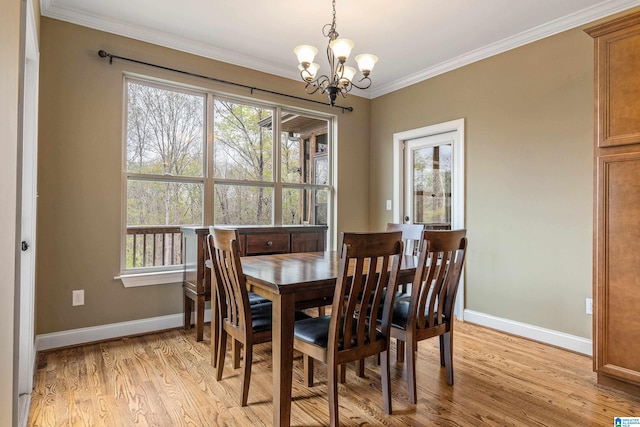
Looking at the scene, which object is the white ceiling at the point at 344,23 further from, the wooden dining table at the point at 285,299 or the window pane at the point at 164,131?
the wooden dining table at the point at 285,299

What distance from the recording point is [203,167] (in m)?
3.60

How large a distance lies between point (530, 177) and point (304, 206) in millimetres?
2332

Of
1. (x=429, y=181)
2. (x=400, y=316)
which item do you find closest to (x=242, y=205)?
(x=429, y=181)

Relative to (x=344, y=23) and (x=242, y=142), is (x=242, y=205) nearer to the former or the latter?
(x=242, y=142)

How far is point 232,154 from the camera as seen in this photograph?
3785 mm

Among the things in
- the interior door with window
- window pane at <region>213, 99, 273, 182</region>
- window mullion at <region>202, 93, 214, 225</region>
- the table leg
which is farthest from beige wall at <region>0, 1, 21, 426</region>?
the interior door with window

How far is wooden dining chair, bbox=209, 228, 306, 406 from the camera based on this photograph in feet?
6.40

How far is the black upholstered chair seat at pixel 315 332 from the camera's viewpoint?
1828 mm

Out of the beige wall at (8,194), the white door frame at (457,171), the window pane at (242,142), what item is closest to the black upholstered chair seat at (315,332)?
the beige wall at (8,194)

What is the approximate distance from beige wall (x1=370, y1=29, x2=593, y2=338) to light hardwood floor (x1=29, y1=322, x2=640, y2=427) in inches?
21.8

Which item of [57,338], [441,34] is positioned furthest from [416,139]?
[57,338]

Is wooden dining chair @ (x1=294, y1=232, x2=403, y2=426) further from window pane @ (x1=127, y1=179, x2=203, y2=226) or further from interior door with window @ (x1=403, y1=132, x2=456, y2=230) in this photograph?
interior door with window @ (x1=403, y1=132, x2=456, y2=230)

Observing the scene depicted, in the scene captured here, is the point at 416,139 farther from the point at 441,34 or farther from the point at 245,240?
the point at 245,240

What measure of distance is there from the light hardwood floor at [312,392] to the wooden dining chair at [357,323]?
1.12 ft
